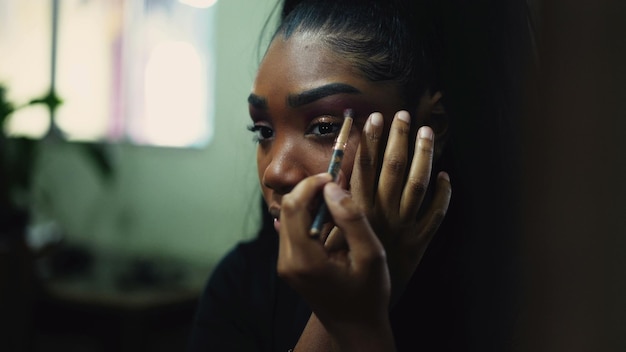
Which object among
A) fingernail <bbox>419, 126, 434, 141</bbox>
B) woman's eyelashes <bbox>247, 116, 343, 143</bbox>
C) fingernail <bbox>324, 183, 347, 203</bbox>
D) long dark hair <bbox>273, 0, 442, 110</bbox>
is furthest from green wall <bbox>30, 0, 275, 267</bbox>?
fingernail <bbox>324, 183, 347, 203</bbox>

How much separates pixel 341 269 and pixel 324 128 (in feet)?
0.84

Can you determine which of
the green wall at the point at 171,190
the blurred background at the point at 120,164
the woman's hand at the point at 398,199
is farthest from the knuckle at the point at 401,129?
the green wall at the point at 171,190

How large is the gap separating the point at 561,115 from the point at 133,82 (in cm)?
286

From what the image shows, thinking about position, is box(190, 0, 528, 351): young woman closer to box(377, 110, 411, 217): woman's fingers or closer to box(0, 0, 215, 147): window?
box(377, 110, 411, 217): woman's fingers

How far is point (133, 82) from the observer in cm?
299

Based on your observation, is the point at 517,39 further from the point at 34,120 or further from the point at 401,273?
the point at 34,120

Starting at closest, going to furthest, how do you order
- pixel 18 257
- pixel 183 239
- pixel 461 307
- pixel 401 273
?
pixel 401 273
pixel 461 307
pixel 18 257
pixel 183 239

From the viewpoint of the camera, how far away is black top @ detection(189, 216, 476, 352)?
82 cm

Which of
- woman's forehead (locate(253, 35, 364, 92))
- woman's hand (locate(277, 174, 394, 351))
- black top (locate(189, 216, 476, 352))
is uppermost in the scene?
woman's forehead (locate(253, 35, 364, 92))

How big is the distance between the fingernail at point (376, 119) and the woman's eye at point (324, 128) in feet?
0.20

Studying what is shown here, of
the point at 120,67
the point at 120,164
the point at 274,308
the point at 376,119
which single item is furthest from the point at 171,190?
the point at 376,119

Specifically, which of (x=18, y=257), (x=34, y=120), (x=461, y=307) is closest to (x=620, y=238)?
(x=461, y=307)

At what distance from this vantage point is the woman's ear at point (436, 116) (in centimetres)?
84

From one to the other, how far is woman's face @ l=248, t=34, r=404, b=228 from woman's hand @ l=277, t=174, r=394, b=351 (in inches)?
6.9
